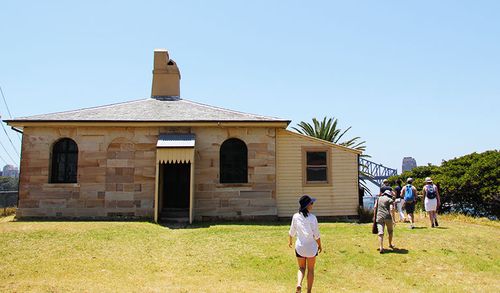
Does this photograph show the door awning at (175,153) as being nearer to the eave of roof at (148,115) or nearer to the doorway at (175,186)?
the eave of roof at (148,115)

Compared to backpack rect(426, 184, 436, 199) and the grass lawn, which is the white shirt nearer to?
the grass lawn

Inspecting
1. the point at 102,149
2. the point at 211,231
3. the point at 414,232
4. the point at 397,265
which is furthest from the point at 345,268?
the point at 102,149

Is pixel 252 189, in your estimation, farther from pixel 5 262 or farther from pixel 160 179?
pixel 5 262

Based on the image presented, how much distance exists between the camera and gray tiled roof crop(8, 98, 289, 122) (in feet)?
56.6

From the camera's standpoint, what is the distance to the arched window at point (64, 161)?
683 inches

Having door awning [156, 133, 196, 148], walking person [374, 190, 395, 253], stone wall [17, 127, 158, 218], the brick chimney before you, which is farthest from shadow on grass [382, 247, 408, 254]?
the brick chimney

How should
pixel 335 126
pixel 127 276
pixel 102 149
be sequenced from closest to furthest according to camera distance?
pixel 127 276
pixel 102 149
pixel 335 126

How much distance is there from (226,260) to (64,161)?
981cm

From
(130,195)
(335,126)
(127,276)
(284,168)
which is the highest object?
(335,126)

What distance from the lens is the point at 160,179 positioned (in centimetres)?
1742

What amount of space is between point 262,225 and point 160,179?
4.56 metres

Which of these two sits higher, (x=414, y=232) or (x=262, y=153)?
(x=262, y=153)

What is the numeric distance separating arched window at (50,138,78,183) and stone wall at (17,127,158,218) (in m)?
0.31

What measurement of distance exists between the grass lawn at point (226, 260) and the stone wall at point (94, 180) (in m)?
2.12
